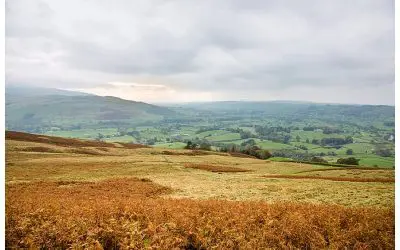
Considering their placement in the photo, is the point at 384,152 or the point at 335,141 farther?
the point at 335,141

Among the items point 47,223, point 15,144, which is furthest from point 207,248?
point 15,144

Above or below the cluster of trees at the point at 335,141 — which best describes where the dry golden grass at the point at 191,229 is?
above

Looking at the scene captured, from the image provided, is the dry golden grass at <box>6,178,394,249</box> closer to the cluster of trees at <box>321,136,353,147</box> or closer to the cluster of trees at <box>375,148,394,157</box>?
the cluster of trees at <box>375,148,394,157</box>

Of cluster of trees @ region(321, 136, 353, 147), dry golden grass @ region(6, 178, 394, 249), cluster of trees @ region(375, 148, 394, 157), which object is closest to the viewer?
dry golden grass @ region(6, 178, 394, 249)

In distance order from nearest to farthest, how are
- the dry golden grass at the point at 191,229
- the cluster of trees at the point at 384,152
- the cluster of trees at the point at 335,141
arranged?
the dry golden grass at the point at 191,229 → the cluster of trees at the point at 384,152 → the cluster of trees at the point at 335,141

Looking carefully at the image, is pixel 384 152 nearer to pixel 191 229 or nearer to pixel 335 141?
pixel 335 141

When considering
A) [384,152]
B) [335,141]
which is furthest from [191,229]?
[335,141]

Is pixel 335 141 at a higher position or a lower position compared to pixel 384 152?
higher

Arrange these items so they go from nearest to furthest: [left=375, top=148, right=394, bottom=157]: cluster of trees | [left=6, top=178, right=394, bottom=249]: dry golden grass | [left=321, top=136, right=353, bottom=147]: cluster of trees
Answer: [left=6, top=178, right=394, bottom=249]: dry golden grass
[left=375, top=148, right=394, bottom=157]: cluster of trees
[left=321, top=136, right=353, bottom=147]: cluster of trees

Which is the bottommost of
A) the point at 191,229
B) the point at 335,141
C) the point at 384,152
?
the point at 384,152

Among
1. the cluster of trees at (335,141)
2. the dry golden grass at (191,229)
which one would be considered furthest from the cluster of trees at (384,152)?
the dry golden grass at (191,229)

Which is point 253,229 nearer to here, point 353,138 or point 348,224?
point 348,224

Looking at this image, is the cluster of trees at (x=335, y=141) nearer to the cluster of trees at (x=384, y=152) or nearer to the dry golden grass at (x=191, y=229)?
the cluster of trees at (x=384, y=152)

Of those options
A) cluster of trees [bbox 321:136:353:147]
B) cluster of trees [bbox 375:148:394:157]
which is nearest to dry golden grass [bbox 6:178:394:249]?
cluster of trees [bbox 375:148:394:157]
